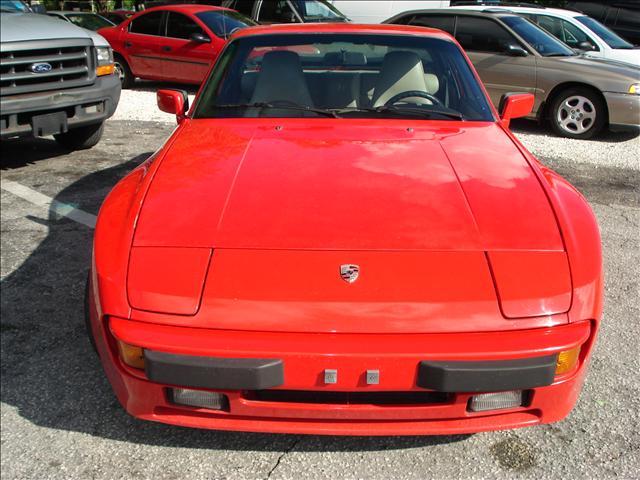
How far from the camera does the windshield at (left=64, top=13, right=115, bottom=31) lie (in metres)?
12.8

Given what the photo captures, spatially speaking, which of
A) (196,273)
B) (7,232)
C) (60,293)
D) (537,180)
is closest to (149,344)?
(196,273)

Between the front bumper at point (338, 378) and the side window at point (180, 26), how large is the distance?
8.76 meters

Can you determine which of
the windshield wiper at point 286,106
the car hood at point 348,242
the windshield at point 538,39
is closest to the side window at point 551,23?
the windshield at point 538,39

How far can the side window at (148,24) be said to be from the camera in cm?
1031

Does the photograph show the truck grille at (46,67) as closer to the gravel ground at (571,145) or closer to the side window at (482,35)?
the gravel ground at (571,145)

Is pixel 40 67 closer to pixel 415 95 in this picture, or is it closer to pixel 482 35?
pixel 415 95

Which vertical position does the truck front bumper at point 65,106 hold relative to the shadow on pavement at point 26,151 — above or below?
above

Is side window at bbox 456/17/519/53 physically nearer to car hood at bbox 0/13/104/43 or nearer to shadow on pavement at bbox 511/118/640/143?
shadow on pavement at bbox 511/118/640/143

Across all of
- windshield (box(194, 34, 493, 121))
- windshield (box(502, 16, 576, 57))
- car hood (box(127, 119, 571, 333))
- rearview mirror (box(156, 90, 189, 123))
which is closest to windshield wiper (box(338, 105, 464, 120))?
windshield (box(194, 34, 493, 121))

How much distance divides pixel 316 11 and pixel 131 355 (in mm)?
10417

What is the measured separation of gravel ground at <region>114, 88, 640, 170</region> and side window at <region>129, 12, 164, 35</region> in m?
1.99

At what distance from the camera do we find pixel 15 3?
6.47 metres

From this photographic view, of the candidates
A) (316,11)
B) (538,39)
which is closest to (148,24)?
(316,11)

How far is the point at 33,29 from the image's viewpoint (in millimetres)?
5707
